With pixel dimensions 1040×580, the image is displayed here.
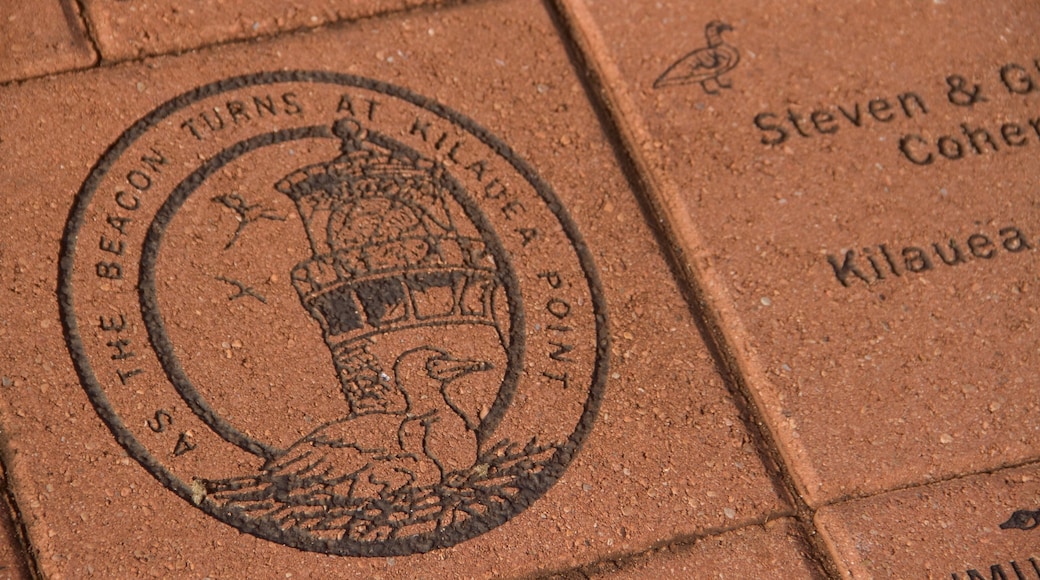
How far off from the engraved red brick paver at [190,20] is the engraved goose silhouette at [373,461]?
2.20 ft

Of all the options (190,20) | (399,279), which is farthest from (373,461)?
(190,20)

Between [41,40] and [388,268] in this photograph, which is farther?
[41,40]

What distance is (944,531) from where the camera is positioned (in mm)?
1714

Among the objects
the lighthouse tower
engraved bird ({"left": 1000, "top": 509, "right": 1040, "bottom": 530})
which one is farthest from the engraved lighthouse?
engraved bird ({"left": 1000, "top": 509, "right": 1040, "bottom": 530})

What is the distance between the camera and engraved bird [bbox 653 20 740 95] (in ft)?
6.77

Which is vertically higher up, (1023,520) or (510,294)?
(510,294)

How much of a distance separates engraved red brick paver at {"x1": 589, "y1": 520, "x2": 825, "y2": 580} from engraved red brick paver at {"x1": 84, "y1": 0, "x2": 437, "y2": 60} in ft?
3.36

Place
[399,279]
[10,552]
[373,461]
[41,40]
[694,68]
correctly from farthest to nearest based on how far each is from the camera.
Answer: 1. [694,68]
2. [41,40]
3. [399,279]
4. [373,461]
5. [10,552]

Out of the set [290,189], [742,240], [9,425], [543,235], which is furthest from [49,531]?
[742,240]

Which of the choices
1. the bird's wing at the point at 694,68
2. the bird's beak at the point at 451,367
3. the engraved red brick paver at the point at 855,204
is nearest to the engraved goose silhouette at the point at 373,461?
the bird's beak at the point at 451,367

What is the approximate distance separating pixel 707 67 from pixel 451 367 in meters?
0.81

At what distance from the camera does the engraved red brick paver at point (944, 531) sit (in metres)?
1.68

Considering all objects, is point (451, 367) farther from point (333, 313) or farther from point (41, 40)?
point (41, 40)

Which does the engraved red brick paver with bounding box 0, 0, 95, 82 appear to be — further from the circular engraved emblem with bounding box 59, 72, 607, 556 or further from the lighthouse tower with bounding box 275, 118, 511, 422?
the lighthouse tower with bounding box 275, 118, 511, 422
